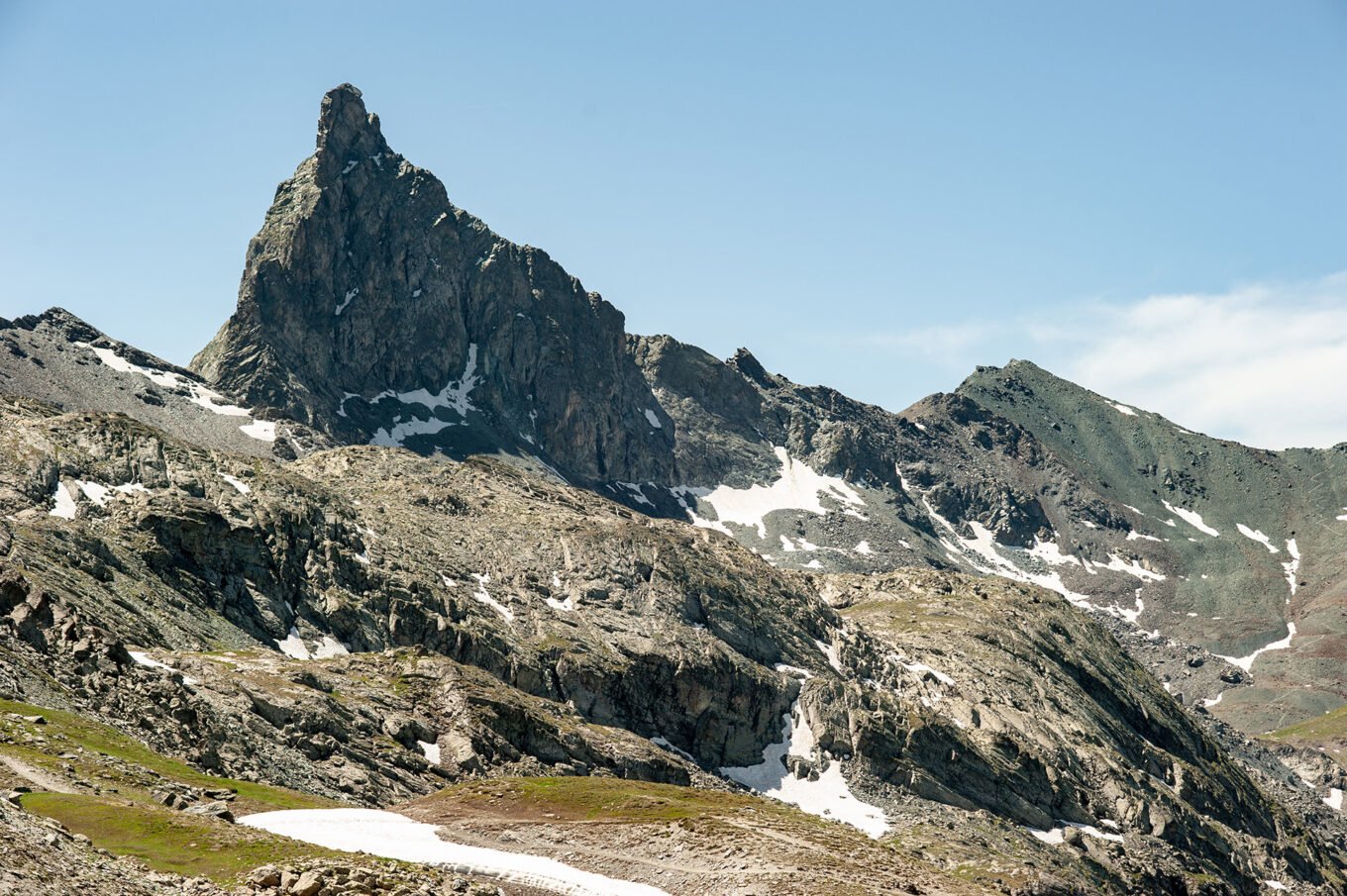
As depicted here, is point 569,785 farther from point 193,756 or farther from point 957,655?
point 957,655

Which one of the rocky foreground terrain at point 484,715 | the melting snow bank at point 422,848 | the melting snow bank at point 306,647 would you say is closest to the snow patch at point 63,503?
the rocky foreground terrain at point 484,715

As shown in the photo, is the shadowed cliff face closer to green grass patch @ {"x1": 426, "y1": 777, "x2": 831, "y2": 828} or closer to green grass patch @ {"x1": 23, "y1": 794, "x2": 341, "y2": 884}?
green grass patch @ {"x1": 426, "y1": 777, "x2": 831, "y2": 828}

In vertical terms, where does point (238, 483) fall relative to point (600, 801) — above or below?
above

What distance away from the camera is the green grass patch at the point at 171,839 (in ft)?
135

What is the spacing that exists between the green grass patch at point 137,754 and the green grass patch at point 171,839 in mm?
10680

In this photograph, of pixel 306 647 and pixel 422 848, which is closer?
pixel 422 848

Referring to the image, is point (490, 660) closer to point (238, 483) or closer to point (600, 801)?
point (238, 483)

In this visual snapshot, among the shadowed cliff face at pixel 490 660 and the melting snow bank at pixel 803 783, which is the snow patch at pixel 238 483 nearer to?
the shadowed cliff face at pixel 490 660

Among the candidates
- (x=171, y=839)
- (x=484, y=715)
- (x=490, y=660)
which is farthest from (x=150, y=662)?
(x=490, y=660)

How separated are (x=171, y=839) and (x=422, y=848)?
38.7ft

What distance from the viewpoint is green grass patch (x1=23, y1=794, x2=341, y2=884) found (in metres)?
41.3

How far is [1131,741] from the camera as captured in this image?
195250mm

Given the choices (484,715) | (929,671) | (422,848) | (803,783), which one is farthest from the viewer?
(929,671)

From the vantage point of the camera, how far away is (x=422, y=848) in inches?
2084
